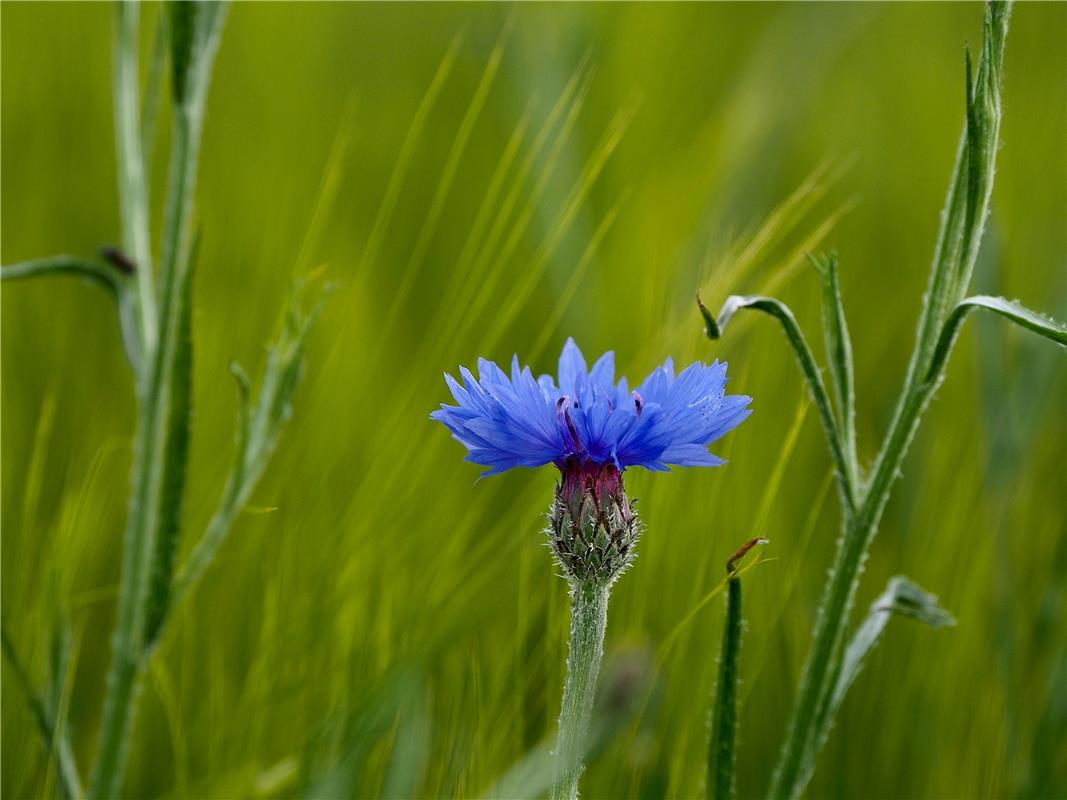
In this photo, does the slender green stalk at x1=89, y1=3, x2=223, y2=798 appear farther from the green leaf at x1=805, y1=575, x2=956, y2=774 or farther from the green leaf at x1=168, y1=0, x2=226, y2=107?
the green leaf at x1=805, y1=575, x2=956, y2=774

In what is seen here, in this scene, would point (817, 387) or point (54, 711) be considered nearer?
point (817, 387)

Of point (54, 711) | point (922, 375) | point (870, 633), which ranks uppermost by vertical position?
point (922, 375)

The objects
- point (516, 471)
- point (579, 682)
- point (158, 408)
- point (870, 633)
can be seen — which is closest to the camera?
point (579, 682)

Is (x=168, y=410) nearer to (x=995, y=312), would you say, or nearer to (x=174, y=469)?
(x=174, y=469)

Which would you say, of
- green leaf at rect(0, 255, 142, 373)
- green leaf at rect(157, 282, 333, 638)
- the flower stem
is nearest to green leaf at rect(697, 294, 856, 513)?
the flower stem

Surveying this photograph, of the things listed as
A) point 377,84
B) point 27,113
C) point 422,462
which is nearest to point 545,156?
point 422,462

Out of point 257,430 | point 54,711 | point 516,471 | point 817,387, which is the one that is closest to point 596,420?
point 817,387

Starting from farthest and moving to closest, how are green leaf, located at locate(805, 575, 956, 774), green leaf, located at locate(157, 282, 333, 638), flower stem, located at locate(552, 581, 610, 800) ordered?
1. green leaf, located at locate(157, 282, 333, 638)
2. green leaf, located at locate(805, 575, 956, 774)
3. flower stem, located at locate(552, 581, 610, 800)
